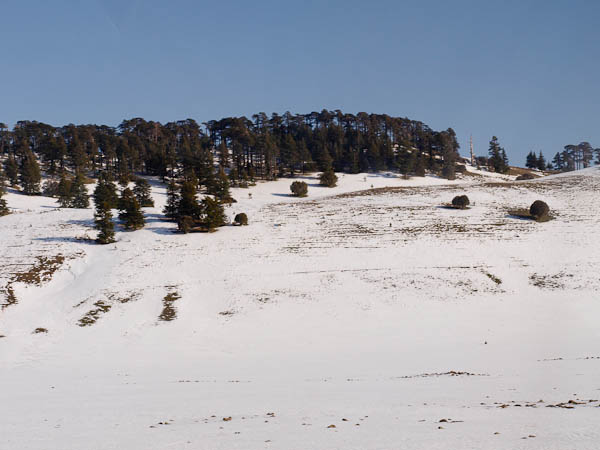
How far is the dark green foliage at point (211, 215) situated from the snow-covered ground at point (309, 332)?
1877mm

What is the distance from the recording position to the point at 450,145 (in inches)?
4141

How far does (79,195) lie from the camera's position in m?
62.3

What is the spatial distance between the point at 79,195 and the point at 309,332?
52.9 metres

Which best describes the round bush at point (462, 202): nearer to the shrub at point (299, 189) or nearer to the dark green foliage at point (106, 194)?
the shrub at point (299, 189)

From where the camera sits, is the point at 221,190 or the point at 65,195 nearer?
the point at 65,195

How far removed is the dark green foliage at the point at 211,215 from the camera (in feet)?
156

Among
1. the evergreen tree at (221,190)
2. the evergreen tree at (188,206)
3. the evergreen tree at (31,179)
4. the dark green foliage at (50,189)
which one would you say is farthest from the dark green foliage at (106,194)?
the evergreen tree at (31,179)

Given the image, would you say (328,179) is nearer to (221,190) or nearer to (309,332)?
(221,190)

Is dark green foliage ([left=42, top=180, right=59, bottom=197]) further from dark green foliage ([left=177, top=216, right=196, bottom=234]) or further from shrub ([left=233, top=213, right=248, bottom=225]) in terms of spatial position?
shrub ([left=233, top=213, right=248, bottom=225])

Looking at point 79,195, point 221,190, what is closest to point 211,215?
point 221,190

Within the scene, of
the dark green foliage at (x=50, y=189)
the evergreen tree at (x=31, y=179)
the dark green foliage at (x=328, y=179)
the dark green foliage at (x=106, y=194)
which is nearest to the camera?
the dark green foliage at (x=106, y=194)

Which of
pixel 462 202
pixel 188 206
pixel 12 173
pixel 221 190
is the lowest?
pixel 462 202

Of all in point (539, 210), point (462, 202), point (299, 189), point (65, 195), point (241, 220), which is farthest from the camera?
point (299, 189)

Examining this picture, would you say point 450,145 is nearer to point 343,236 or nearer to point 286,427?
point 343,236
